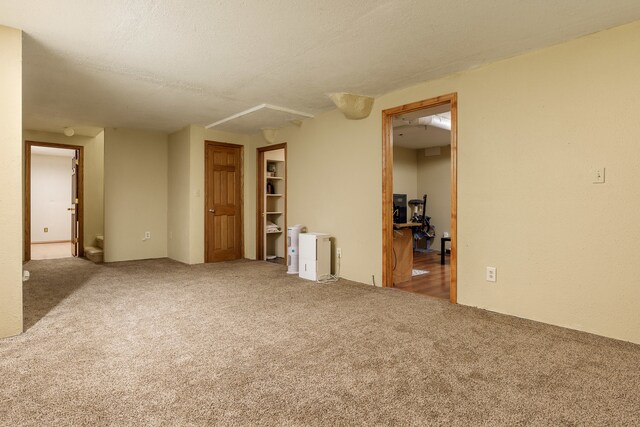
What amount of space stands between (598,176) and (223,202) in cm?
520

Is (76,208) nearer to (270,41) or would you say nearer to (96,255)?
(96,255)

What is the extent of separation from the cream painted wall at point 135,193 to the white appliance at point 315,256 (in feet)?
10.7

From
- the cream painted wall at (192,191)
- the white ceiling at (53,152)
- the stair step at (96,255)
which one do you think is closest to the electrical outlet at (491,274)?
the cream painted wall at (192,191)

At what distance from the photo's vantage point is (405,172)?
8016 millimetres

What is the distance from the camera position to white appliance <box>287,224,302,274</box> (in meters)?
4.98

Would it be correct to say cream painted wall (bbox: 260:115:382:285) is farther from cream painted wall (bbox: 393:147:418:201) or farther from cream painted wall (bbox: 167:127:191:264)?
cream painted wall (bbox: 393:147:418:201)

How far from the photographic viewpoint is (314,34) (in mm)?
2670

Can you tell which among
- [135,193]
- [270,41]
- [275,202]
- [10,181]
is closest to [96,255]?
[135,193]

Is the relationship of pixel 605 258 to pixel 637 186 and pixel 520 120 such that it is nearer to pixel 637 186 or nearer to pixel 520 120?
pixel 637 186

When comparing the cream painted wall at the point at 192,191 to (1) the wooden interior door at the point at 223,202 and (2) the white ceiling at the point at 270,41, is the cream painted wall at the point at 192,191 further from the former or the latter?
(2) the white ceiling at the point at 270,41

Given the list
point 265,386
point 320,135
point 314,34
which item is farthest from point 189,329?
point 320,135

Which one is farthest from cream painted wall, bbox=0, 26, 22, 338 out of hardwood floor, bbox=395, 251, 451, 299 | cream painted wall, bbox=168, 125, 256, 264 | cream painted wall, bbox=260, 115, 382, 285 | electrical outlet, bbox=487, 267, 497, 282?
electrical outlet, bbox=487, 267, 497, 282

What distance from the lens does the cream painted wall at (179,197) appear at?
19.3 ft

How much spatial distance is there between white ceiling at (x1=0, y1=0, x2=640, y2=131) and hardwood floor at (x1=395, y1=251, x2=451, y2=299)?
2.33 meters
